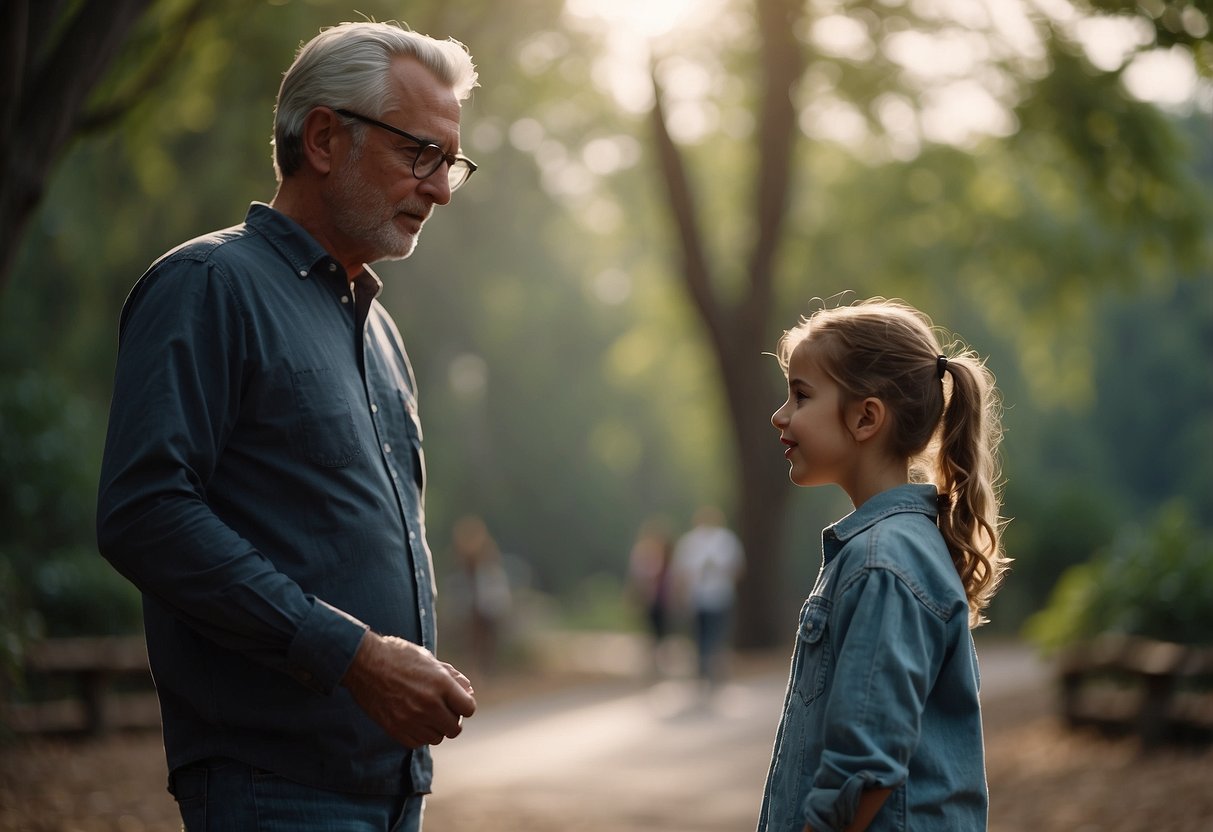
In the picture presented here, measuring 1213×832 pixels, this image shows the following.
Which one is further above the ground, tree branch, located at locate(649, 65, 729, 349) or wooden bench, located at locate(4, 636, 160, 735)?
tree branch, located at locate(649, 65, 729, 349)

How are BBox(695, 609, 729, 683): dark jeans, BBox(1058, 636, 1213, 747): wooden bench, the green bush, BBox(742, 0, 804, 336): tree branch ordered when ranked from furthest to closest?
BBox(742, 0, 804, 336): tree branch < BBox(695, 609, 729, 683): dark jeans < the green bush < BBox(1058, 636, 1213, 747): wooden bench

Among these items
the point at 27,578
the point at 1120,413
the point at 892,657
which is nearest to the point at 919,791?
the point at 892,657

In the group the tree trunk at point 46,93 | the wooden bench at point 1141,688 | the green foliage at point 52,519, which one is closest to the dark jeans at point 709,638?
the wooden bench at point 1141,688

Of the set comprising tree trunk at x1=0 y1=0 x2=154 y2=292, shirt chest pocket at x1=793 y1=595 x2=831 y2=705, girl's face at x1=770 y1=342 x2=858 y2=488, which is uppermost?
tree trunk at x1=0 y1=0 x2=154 y2=292

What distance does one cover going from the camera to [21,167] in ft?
17.5

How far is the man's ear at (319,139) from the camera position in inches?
114

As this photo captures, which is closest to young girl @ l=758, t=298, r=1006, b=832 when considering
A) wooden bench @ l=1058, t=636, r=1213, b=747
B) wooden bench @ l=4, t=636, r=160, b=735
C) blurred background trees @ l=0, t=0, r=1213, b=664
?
blurred background trees @ l=0, t=0, r=1213, b=664

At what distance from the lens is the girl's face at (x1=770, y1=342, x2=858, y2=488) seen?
9.19ft

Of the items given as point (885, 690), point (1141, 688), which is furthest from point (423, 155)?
point (1141, 688)

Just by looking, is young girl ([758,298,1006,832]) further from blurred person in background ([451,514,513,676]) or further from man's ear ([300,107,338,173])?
blurred person in background ([451,514,513,676])

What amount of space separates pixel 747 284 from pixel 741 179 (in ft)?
20.3

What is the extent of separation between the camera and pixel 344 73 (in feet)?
9.46

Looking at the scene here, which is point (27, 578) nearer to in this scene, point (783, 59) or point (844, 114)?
point (783, 59)

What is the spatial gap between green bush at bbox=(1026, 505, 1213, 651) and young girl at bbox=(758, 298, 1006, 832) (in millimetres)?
8671
